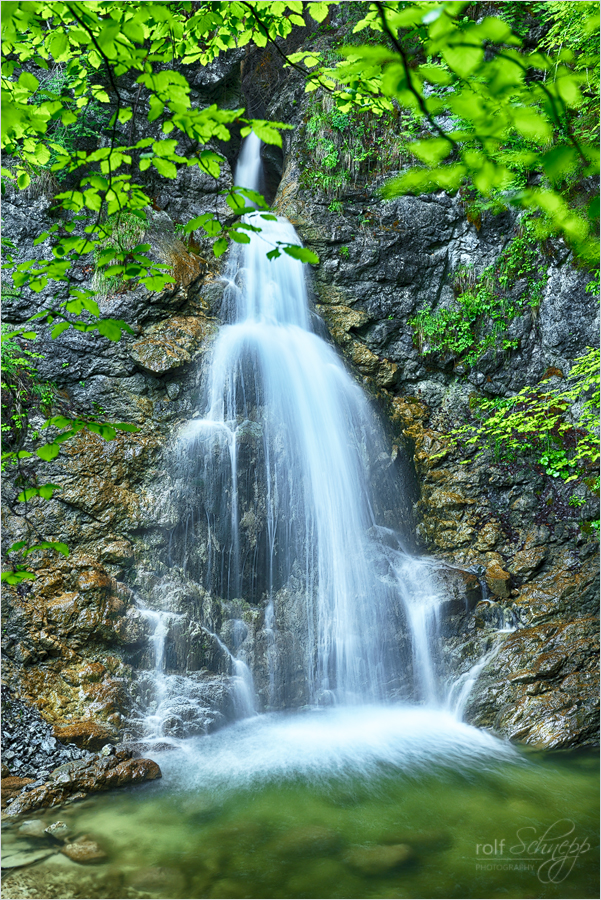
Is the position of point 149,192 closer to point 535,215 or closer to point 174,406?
point 174,406

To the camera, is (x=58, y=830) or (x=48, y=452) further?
(x=58, y=830)

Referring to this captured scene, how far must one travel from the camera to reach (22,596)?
18.2ft

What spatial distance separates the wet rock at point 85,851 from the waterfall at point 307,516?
281 cm

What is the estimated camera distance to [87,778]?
421 cm

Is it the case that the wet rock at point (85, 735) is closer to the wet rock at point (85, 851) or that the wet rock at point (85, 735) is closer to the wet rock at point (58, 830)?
the wet rock at point (58, 830)

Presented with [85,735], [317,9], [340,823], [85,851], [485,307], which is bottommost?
[340,823]

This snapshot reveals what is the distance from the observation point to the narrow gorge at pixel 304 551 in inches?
145

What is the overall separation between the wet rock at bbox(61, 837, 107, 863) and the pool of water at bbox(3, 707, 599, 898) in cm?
5

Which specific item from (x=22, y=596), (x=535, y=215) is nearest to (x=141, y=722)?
(x=22, y=596)

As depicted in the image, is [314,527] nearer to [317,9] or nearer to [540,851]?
[540,851]

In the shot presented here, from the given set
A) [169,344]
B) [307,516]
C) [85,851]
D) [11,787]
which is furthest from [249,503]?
[85,851]

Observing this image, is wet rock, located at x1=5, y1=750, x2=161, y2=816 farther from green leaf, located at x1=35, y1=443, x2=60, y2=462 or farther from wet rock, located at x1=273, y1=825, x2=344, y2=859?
green leaf, located at x1=35, y1=443, x2=60, y2=462

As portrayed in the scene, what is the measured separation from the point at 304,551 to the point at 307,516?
0.48m

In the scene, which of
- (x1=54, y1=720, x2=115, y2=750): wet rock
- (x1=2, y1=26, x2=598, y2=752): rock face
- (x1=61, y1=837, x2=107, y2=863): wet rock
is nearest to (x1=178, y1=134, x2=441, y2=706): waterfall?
(x1=2, y1=26, x2=598, y2=752): rock face
